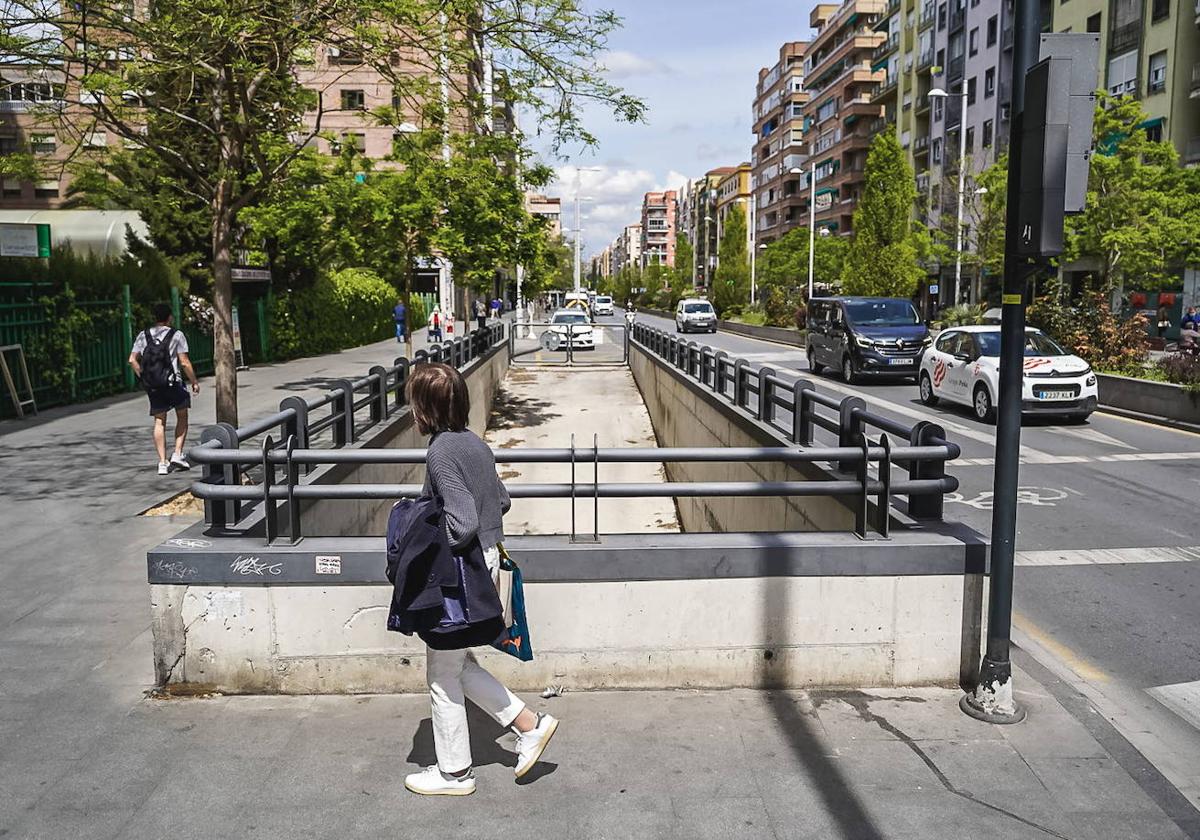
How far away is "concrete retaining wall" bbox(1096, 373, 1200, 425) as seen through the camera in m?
15.5

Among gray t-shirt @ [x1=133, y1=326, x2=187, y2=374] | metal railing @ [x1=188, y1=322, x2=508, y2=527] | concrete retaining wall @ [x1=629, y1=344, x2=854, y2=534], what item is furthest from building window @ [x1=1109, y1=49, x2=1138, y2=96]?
gray t-shirt @ [x1=133, y1=326, x2=187, y2=374]

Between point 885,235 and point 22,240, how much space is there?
3543 centimetres

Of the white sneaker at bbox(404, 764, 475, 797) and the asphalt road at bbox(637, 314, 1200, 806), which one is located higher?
the white sneaker at bbox(404, 764, 475, 797)

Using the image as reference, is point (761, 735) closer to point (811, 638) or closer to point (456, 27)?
point (811, 638)

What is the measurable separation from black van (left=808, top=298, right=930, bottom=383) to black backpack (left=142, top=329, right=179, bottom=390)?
637 inches

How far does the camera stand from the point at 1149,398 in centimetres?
1662

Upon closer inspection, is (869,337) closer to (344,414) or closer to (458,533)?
(344,414)

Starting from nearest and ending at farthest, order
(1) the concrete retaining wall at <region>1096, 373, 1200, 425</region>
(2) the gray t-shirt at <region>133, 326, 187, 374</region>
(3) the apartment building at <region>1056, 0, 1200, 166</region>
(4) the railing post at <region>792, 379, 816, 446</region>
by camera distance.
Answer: (4) the railing post at <region>792, 379, 816, 446</region>
(2) the gray t-shirt at <region>133, 326, 187, 374</region>
(1) the concrete retaining wall at <region>1096, 373, 1200, 425</region>
(3) the apartment building at <region>1056, 0, 1200, 166</region>

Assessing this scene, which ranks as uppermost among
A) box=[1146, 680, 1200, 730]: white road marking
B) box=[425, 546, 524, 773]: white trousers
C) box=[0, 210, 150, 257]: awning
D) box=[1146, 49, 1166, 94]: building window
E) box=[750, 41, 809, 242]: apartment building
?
box=[750, 41, 809, 242]: apartment building

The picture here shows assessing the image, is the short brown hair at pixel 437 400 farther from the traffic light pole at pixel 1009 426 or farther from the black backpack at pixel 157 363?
the black backpack at pixel 157 363

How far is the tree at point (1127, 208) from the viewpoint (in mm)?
24859

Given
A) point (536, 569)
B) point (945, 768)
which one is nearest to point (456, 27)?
point (536, 569)

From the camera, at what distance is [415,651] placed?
487 cm

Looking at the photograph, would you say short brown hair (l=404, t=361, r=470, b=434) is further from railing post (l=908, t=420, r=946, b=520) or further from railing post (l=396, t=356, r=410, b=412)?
railing post (l=396, t=356, r=410, b=412)
